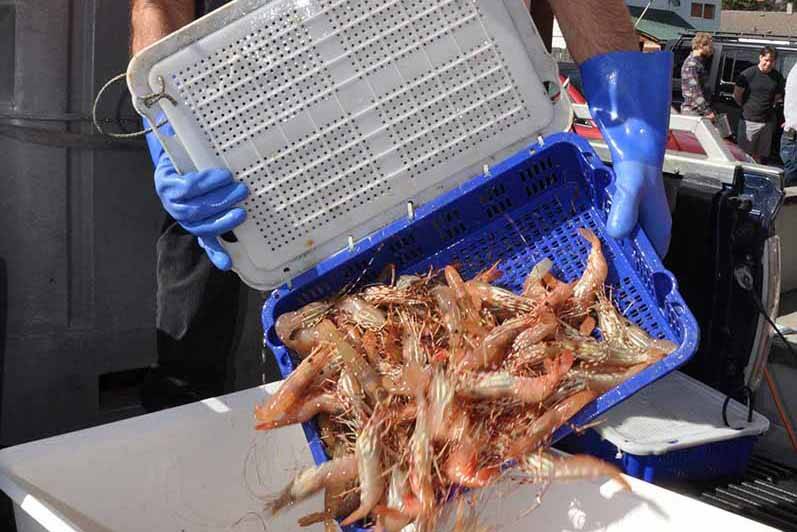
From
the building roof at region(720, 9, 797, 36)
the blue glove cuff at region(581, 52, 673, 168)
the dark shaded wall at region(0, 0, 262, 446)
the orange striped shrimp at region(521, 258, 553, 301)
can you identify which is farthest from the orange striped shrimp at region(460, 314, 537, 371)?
the building roof at region(720, 9, 797, 36)

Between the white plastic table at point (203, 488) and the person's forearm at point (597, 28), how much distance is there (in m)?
1.42

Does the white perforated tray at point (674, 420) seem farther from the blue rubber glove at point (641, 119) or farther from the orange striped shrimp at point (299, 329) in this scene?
the orange striped shrimp at point (299, 329)

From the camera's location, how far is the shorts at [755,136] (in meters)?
11.2

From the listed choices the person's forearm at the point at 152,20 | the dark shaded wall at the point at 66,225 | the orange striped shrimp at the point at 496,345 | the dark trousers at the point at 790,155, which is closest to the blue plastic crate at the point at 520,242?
the orange striped shrimp at the point at 496,345

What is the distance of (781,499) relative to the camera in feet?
8.91

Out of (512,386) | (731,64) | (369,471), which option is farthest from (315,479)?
(731,64)

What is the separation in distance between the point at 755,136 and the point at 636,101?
932 centimetres

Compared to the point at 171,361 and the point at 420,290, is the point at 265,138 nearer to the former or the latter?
the point at 420,290

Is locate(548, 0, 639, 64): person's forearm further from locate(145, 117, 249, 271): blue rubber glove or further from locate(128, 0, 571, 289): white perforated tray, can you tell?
locate(145, 117, 249, 271): blue rubber glove

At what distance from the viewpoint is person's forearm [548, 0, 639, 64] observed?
2.86m

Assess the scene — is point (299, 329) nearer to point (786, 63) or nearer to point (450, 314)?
point (450, 314)

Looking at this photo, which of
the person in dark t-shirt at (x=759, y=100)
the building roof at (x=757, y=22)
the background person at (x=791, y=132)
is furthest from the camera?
the building roof at (x=757, y=22)

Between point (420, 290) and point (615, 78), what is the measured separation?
0.90 meters

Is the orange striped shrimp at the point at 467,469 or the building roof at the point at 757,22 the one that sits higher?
the orange striped shrimp at the point at 467,469
